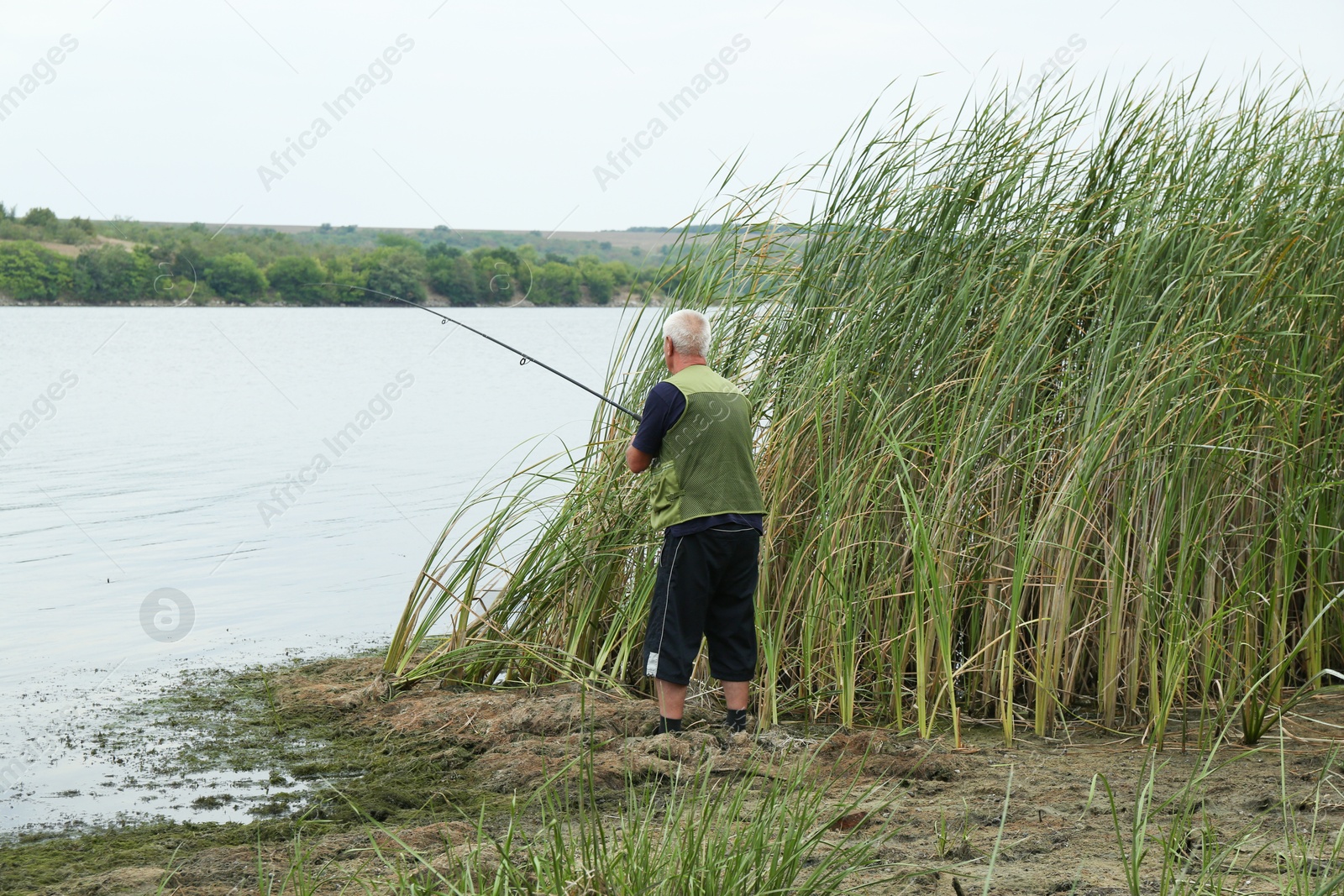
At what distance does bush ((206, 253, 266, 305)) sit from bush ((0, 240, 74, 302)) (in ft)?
42.5

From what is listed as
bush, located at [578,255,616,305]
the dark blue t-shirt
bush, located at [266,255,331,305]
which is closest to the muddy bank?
the dark blue t-shirt

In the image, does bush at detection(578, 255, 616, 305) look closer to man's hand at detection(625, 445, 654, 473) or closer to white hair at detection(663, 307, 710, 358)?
white hair at detection(663, 307, 710, 358)

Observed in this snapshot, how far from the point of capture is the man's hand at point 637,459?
4.82 meters

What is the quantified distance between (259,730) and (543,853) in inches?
133

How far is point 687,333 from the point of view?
493 centimetres

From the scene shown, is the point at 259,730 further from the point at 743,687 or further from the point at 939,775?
the point at 939,775

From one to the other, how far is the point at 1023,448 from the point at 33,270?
25600 millimetres

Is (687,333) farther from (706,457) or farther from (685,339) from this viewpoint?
(706,457)

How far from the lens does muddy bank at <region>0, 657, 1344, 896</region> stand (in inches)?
121

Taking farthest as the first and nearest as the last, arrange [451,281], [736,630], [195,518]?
[195,518] → [451,281] → [736,630]

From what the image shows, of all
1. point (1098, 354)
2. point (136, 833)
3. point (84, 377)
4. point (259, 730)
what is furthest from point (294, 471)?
point (84, 377)

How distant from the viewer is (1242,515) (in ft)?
16.7

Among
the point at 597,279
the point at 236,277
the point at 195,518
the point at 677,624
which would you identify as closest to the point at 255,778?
the point at 677,624

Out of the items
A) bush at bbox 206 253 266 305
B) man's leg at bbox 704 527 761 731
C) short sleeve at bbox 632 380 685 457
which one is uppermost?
bush at bbox 206 253 266 305
